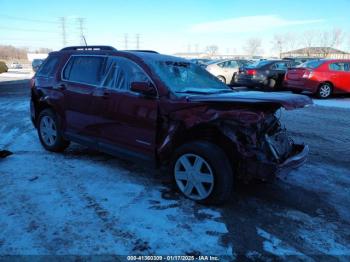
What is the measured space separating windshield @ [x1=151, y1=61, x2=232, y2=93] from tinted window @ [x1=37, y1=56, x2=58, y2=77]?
7.11ft

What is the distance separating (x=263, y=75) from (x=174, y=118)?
12.5 metres

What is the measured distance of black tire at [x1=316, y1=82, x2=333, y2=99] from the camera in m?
14.0

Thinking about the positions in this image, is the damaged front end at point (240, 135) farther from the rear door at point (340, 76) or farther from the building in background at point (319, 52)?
the building in background at point (319, 52)

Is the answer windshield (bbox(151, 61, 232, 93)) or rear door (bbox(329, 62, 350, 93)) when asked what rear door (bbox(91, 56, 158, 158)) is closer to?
windshield (bbox(151, 61, 232, 93))

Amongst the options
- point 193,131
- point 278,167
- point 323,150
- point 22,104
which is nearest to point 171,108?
point 193,131

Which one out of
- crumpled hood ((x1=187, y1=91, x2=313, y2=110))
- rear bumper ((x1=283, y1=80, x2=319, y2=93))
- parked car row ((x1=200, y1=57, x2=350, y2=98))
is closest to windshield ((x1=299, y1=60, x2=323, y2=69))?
parked car row ((x1=200, y1=57, x2=350, y2=98))

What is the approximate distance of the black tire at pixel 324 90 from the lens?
13984 mm

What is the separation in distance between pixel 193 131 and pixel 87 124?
6.15 ft

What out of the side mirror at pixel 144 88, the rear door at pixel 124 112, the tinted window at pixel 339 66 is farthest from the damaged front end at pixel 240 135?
the tinted window at pixel 339 66

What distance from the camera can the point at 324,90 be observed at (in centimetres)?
1405

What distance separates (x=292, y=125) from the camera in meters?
8.66

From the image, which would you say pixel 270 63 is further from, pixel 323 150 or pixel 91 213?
pixel 91 213

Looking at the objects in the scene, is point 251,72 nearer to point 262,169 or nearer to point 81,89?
point 81,89

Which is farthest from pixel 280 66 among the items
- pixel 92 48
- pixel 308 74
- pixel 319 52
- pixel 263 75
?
Result: pixel 319 52
